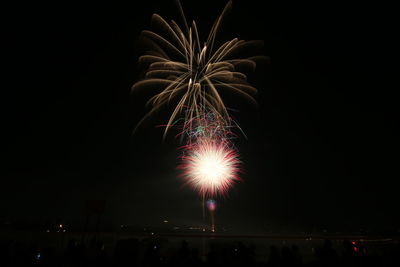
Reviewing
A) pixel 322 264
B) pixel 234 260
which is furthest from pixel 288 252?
pixel 234 260

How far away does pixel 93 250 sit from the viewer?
12.9 meters

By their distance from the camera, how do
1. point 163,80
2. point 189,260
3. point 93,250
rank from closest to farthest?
point 189,260 → point 93,250 → point 163,80

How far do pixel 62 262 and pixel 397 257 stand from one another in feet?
43.8

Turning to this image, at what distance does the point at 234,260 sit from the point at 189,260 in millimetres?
1943

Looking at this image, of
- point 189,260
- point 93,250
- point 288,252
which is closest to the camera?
point 189,260

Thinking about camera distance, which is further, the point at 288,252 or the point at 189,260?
the point at 288,252

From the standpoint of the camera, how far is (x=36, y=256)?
10531 mm

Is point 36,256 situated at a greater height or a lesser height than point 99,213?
lesser

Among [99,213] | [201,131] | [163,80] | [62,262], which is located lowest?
[62,262]

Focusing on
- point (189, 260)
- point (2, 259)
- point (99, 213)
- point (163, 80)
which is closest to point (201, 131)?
point (163, 80)

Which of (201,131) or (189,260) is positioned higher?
(201,131)

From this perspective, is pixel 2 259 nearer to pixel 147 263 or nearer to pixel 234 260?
pixel 147 263

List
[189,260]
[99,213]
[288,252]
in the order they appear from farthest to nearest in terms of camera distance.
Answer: [99,213]
[288,252]
[189,260]

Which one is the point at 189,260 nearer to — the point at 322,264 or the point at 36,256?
the point at 322,264
